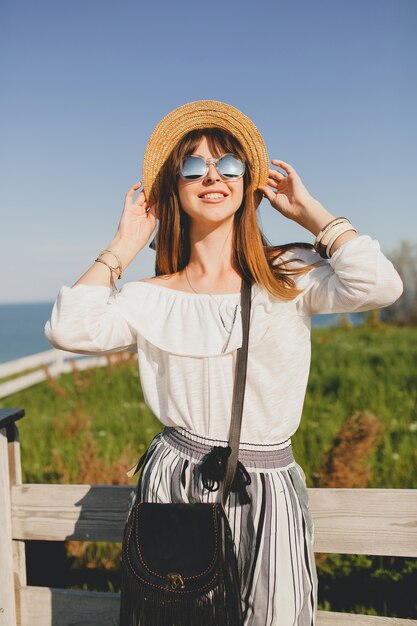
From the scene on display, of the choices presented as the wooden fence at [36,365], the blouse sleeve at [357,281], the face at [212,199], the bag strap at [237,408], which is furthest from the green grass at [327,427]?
the face at [212,199]

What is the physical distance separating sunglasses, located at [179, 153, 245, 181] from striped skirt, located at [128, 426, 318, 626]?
0.88 meters

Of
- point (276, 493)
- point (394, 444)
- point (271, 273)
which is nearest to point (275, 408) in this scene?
point (276, 493)

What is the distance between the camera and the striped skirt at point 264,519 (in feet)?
5.90

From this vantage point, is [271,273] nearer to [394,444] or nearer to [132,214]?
[132,214]

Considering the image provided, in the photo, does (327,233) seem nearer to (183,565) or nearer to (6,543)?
(183,565)

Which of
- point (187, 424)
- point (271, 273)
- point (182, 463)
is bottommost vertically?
point (182, 463)

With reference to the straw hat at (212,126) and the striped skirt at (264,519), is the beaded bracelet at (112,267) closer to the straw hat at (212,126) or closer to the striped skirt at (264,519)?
the straw hat at (212,126)

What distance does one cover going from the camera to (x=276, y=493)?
73.2 inches

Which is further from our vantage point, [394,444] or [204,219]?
[394,444]

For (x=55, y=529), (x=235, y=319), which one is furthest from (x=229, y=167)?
(x=55, y=529)

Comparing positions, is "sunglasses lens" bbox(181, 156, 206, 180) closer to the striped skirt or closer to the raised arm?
the raised arm

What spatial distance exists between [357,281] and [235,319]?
41 cm

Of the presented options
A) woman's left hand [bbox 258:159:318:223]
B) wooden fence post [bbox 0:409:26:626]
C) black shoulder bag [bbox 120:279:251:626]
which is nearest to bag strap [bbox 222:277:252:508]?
black shoulder bag [bbox 120:279:251:626]

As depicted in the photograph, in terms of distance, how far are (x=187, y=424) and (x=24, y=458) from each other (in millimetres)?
3591
